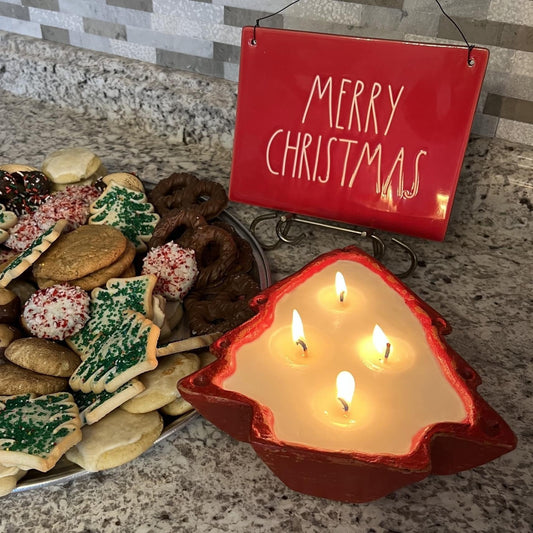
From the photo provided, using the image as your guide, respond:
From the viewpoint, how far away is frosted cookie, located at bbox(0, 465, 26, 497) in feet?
1.75

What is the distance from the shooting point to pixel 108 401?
57 cm

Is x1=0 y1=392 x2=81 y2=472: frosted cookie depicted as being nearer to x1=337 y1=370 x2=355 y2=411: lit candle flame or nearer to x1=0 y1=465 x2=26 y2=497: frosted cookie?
x1=0 y1=465 x2=26 y2=497: frosted cookie

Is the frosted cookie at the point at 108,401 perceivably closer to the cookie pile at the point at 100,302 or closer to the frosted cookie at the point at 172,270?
the cookie pile at the point at 100,302

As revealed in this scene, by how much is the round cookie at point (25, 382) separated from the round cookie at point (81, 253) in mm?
137

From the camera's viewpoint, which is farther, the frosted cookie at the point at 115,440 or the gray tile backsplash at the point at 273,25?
the gray tile backsplash at the point at 273,25

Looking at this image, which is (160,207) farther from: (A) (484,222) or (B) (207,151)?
(A) (484,222)

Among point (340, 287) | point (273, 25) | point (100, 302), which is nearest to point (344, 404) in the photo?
point (340, 287)

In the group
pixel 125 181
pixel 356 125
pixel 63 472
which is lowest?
pixel 63 472

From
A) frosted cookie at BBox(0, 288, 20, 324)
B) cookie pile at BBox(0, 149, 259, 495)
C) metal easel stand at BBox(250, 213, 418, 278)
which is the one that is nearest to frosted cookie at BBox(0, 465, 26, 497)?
cookie pile at BBox(0, 149, 259, 495)

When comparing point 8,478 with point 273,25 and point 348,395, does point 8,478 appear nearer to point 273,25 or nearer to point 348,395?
point 348,395

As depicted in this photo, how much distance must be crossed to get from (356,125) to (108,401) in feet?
1.60

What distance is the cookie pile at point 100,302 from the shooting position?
0.57 meters

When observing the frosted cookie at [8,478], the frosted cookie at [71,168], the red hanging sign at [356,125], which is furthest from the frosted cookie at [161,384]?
the frosted cookie at [71,168]

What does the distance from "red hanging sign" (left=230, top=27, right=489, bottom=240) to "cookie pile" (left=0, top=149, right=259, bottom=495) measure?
134 millimetres
